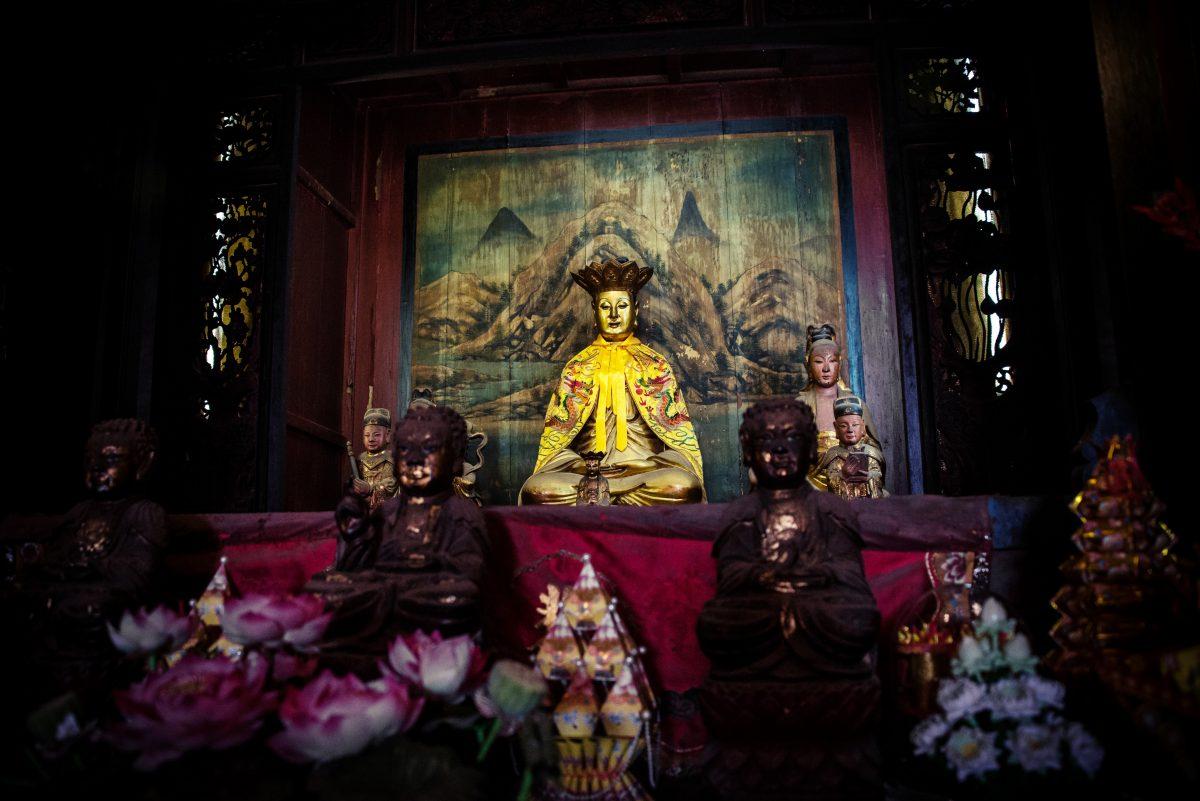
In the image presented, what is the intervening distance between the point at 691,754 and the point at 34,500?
345 centimetres

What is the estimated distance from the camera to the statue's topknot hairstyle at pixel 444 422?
3.21 metres

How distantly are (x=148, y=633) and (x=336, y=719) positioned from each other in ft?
1.83

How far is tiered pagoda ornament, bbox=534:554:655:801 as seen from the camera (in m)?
2.63

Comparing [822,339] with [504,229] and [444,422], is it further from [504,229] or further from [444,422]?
[444,422]

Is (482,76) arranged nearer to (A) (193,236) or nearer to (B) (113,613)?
(A) (193,236)

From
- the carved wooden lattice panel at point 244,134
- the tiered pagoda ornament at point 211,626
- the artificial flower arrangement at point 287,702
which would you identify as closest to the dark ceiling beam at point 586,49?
the carved wooden lattice panel at point 244,134

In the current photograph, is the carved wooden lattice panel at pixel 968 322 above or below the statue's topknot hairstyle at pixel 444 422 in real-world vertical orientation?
above

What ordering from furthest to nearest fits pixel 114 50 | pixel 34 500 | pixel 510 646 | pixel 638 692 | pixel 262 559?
pixel 114 50 < pixel 34 500 < pixel 262 559 < pixel 510 646 < pixel 638 692

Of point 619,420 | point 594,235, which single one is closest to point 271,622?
point 619,420

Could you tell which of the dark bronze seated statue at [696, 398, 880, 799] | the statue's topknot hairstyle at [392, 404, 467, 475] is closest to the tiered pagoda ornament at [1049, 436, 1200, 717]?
the dark bronze seated statue at [696, 398, 880, 799]

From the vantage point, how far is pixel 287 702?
1747 millimetres

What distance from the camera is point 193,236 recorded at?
573cm

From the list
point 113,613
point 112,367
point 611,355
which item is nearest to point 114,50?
point 112,367

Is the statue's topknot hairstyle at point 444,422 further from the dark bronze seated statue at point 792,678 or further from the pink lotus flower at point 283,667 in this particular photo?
the pink lotus flower at point 283,667
